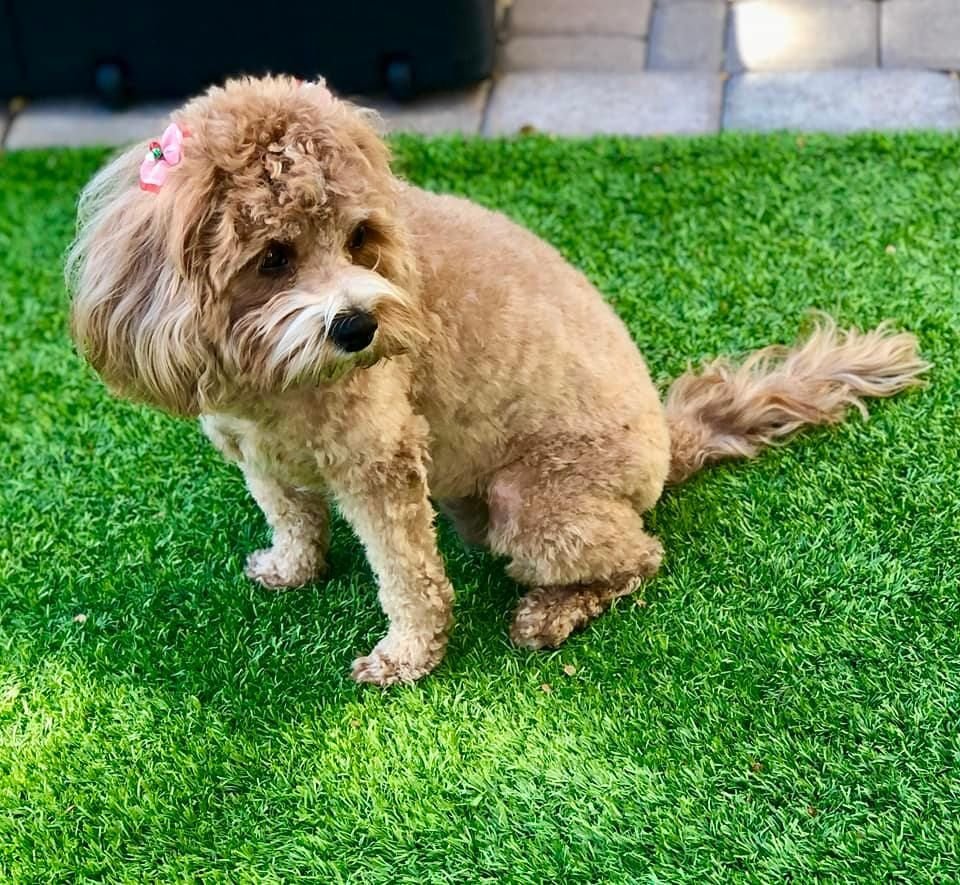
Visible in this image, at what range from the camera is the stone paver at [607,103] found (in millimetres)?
4508

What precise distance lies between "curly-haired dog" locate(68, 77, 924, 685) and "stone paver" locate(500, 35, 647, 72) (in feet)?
6.85

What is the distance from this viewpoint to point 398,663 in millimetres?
2775

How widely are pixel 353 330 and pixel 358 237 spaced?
209 mm

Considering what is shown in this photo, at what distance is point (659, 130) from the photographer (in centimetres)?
447

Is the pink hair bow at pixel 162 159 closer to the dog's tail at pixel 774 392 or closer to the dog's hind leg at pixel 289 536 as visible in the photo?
the dog's hind leg at pixel 289 536

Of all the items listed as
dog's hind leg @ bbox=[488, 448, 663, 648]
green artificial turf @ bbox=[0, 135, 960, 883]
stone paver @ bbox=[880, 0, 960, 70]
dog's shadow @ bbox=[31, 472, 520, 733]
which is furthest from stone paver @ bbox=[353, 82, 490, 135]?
dog's hind leg @ bbox=[488, 448, 663, 648]

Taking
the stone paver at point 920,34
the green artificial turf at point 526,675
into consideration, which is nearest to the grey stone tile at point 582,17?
the stone paver at point 920,34

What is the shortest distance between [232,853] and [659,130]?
3.18 meters

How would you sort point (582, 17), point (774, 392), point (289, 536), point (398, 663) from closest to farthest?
point (398, 663), point (289, 536), point (774, 392), point (582, 17)

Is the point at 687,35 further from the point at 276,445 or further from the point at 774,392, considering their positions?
the point at 276,445

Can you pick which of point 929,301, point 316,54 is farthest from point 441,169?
point 929,301

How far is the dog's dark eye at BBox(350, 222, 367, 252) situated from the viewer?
2145mm

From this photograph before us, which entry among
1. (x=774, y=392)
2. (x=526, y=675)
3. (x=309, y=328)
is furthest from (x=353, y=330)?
(x=774, y=392)

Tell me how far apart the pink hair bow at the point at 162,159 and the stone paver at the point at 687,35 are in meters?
3.24
